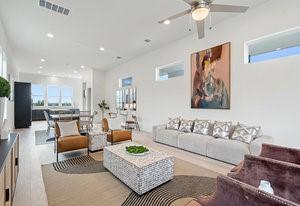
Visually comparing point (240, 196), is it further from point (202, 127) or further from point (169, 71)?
point (169, 71)

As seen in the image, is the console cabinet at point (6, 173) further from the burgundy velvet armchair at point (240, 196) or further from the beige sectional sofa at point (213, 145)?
the beige sectional sofa at point (213, 145)

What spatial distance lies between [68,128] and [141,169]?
265cm

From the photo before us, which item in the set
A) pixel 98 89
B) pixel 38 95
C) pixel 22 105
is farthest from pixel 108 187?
pixel 38 95

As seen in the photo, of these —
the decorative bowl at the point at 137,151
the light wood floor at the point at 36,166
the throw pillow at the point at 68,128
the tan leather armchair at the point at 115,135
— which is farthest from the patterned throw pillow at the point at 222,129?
the throw pillow at the point at 68,128

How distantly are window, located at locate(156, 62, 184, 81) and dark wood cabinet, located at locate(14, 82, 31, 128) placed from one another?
6947 mm

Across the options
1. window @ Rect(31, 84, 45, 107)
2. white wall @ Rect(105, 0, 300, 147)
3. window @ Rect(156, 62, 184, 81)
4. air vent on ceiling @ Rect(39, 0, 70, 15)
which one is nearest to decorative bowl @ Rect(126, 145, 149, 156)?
white wall @ Rect(105, 0, 300, 147)

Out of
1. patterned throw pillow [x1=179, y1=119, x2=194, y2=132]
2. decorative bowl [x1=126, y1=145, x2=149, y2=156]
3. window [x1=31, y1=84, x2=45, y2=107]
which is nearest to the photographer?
decorative bowl [x1=126, y1=145, x2=149, y2=156]

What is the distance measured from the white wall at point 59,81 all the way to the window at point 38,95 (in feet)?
1.19

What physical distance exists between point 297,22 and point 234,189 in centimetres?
390

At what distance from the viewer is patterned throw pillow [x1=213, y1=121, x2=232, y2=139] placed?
4150 mm

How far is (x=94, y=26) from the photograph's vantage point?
4.96 m

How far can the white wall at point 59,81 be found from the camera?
12273mm

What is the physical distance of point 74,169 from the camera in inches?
132

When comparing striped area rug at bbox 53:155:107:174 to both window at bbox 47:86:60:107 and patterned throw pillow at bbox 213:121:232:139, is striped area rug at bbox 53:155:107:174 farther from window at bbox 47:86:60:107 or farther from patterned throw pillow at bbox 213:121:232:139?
window at bbox 47:86:60:107
